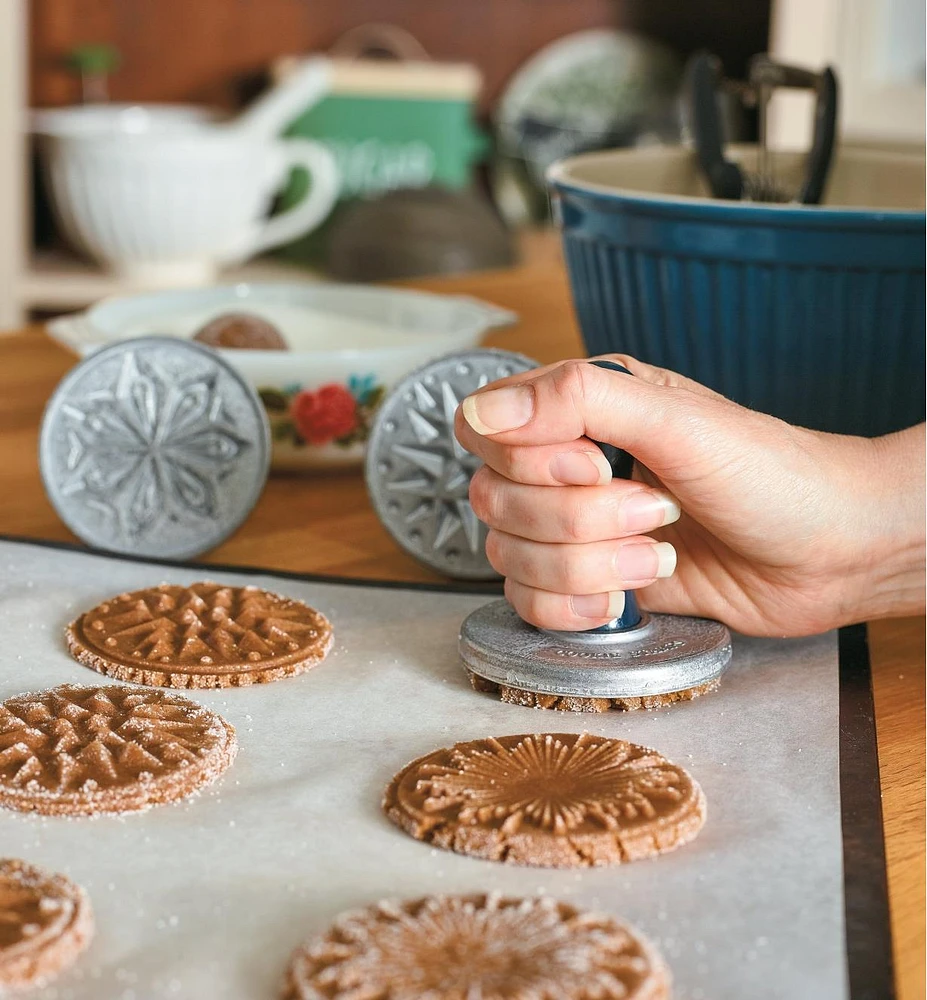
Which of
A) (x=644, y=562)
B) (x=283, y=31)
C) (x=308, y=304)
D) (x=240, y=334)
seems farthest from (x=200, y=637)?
(x=283, y=31)

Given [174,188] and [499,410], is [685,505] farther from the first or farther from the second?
[174,188]

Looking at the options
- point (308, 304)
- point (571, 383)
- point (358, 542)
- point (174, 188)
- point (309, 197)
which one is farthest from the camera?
point (174, 188)

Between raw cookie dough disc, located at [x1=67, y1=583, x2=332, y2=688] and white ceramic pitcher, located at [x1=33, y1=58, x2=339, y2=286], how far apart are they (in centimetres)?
142

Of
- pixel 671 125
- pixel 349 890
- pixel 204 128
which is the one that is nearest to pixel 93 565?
pixel 349 890

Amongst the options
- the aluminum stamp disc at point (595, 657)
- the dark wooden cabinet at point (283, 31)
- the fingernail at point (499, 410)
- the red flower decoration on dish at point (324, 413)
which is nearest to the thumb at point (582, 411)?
the fingernail at point (499, 410)

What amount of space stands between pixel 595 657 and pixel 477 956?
0.83 feet

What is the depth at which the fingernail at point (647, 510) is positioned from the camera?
0.67 meters

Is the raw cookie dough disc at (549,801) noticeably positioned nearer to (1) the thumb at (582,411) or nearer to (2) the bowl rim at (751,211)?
(1) the thumb at (582,411)

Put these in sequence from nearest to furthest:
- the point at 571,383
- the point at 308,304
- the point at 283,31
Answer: the point at 571,383 < the point at 308,304 < the point at 283,31

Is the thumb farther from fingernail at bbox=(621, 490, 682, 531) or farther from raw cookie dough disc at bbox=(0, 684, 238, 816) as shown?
raw cookie dough disc at bbox=(0, 684, 238, 816)

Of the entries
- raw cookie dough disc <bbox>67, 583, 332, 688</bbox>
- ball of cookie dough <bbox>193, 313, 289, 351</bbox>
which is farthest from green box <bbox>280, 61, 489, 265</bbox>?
raw cookie dough disc <bbox>67, 583, 332, 688</bbox>

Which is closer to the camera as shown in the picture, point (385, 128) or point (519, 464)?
point (519, 464)

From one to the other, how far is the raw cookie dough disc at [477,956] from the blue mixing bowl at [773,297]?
0.49m

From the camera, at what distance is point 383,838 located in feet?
1.76
